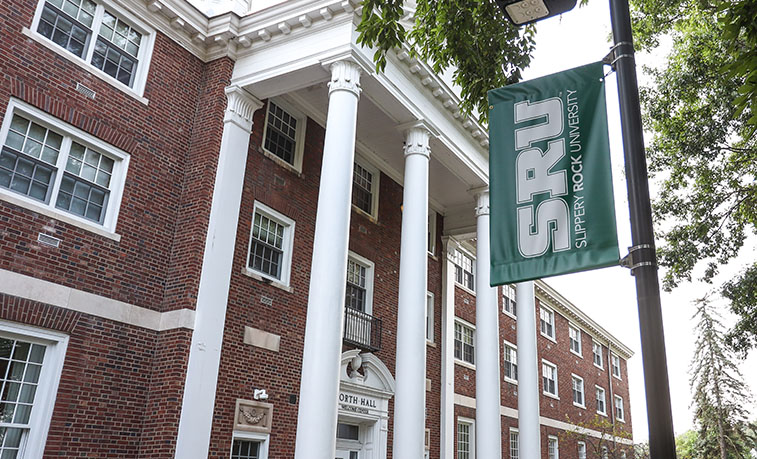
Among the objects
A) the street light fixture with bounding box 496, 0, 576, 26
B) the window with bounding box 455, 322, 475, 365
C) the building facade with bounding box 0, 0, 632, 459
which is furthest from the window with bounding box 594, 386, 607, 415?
the street light fixture with bounding box 496, 0, 576, 26

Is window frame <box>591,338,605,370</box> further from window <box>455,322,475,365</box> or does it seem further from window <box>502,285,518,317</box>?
window <box>455,322,475,365</box>

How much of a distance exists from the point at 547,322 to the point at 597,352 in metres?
9.17

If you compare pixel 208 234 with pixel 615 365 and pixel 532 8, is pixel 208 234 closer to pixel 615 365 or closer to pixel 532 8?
pixel 532 8

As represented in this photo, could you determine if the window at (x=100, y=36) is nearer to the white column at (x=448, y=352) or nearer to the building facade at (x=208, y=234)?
the building facade at (x=208, y=234)

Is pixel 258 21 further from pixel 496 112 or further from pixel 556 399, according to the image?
pixel 556 399

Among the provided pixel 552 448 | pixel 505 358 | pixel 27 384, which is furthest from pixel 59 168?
pixel 552 448

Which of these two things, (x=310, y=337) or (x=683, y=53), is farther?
(x=683, y=53)

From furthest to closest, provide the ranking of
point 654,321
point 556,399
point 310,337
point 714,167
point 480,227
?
1. point 556,399
2. point 480,227
3. point 714,167
4. point 310,337
5. point 654,321

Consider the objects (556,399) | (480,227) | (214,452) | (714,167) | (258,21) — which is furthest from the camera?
(556,399)

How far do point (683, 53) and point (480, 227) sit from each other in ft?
24.5

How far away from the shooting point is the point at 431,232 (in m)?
23.1

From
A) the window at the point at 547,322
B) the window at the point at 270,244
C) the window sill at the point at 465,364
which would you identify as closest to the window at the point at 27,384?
the window at the point at 270,244

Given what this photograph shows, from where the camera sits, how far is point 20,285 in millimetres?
10969

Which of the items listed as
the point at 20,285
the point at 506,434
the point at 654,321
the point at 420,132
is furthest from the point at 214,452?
the point at 506,434
